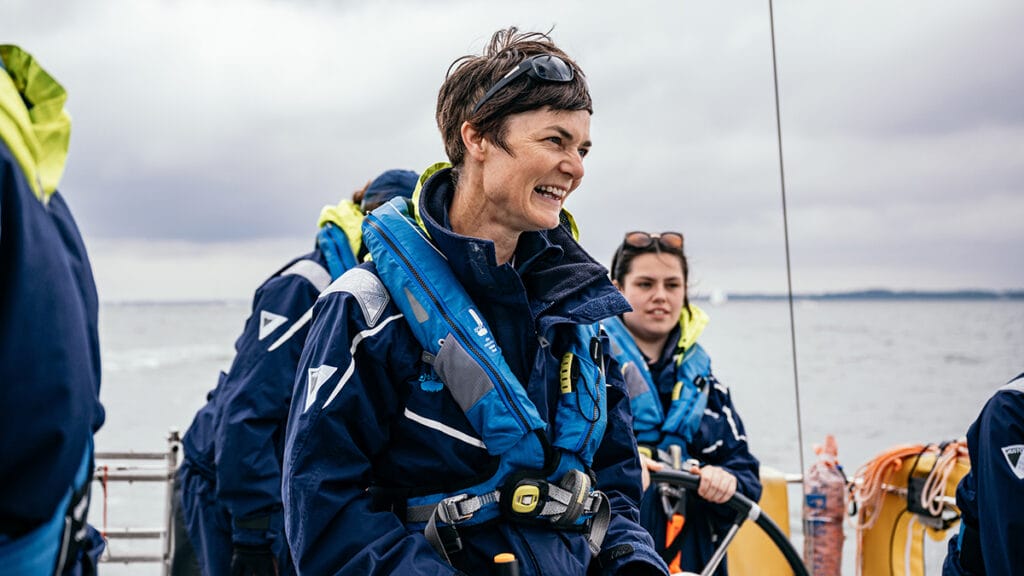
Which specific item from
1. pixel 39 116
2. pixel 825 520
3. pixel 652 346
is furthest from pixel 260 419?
pixel 825 520

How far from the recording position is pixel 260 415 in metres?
3.08

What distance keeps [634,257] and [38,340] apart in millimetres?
3100

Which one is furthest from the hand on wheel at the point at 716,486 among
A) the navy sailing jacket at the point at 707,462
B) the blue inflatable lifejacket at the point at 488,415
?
the blue inflatable lifejacket at the point at 488,415

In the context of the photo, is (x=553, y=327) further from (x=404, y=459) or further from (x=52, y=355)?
(x=52, y=355)

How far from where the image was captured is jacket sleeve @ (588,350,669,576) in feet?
6.18

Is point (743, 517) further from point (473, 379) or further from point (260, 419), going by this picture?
point (473, 379)

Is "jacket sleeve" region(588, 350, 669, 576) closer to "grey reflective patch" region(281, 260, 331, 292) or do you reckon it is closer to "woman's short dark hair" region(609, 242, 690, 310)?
"grey reflective patch" region(281, 260, 331, 292)

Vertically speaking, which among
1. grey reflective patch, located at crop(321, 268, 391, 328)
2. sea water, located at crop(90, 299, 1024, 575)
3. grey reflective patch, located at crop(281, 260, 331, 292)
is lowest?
sea water, located at crop(90, 299, 1024, 575)

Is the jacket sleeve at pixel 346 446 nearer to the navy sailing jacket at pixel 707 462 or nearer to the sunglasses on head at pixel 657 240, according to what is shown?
the navy sailing jacket at pixel 707 462

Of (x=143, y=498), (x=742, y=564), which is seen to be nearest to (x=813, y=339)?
(x=143, y=498)

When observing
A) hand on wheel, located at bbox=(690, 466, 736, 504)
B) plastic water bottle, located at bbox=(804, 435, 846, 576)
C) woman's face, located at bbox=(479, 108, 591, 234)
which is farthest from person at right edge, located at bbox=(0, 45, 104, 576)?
plastic water bottle, located at bbox=(804, 435, 846, 576)

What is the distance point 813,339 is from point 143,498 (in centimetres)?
4041

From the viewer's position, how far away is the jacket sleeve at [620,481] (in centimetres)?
188

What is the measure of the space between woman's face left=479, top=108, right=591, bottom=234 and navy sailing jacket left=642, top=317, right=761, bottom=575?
185cm
